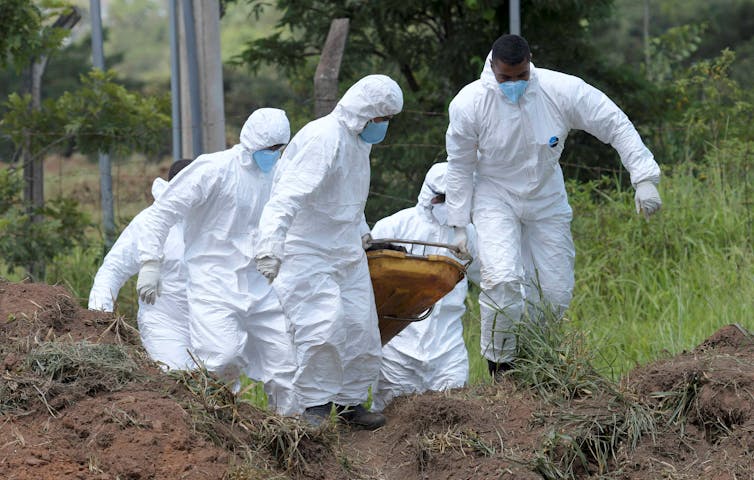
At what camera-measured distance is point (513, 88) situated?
6.48m

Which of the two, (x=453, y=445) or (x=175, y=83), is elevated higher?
(x=175, y=83)

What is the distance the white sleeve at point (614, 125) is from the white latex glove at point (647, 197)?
50 millimetres

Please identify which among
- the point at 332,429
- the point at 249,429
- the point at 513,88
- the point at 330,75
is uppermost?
Answer: the point at 513,88

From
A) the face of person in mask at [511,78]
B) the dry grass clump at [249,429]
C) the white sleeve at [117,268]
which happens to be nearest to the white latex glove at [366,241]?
the face of person in mask at [511,78]

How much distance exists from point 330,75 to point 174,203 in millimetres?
2366

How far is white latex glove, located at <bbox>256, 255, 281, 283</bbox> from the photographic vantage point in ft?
19.5

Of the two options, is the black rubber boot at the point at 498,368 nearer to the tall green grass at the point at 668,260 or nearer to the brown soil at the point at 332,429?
the brown soil at the point at 332,429

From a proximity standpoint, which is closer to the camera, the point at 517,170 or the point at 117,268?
the point at 517,170

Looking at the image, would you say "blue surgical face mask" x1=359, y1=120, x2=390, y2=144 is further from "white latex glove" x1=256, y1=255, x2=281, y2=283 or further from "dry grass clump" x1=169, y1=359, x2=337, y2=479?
"dry grass clump" x1=169, y1=359, x2=337, y2=479

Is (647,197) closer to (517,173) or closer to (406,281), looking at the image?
(517,173)

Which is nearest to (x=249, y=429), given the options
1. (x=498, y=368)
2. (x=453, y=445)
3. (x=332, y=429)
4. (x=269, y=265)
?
(x=332, y=429)

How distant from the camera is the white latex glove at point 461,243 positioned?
269 inches

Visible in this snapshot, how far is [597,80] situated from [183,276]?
15.5 feet

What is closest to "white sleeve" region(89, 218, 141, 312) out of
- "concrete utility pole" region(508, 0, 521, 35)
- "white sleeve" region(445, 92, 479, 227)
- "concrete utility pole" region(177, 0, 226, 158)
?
"white sleeve" region(445, 92, 479, 227)
